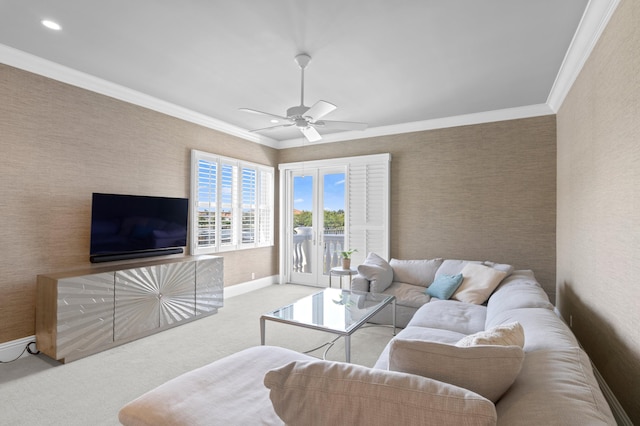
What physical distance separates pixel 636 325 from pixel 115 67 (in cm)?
448

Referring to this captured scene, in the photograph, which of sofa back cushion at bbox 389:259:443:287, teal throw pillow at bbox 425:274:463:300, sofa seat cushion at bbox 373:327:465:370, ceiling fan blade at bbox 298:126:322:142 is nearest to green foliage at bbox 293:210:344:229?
sofa back cushion at bbox 389:259:443:287

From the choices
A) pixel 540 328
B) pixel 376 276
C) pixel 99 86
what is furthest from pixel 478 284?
pixel 99 86

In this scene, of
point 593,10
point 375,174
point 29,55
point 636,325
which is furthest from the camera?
point 375,174

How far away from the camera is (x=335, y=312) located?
2994 millimetres

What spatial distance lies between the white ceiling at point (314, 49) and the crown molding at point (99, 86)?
0.01 m

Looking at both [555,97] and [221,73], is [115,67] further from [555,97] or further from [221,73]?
[555,97]

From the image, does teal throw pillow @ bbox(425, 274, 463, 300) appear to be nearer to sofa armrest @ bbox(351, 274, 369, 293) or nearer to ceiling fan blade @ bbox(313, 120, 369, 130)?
sofa armrest @ bbox(351, 274, 369, 293)

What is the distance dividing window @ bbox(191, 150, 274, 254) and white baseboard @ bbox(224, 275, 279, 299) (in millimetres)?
616

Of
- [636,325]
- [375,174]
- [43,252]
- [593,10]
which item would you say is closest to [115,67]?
[43,252]

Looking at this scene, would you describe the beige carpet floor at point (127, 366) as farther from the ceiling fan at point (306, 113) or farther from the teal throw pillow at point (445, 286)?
the ceiling fan at point (306, 113)

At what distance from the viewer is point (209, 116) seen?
4727 millimetres

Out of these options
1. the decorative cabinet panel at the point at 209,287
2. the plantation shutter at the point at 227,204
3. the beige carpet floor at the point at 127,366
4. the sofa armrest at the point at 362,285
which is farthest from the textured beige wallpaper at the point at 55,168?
the sofa armrest at the point at 362,285

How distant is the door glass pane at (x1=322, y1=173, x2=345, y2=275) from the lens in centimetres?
569

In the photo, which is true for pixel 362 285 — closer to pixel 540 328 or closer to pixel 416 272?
pixel 416 272
